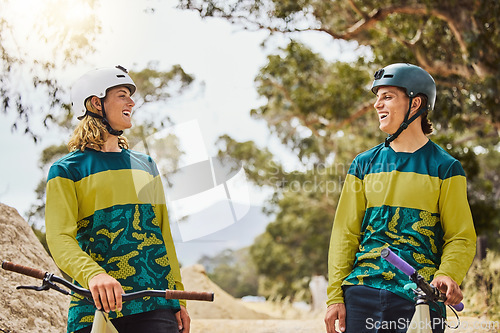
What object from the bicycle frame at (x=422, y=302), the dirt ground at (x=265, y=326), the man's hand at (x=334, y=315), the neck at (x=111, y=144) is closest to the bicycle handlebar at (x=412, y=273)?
the bicycle frame at (x=422, y=302)

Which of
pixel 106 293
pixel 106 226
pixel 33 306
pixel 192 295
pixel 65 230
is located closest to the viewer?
pixel 192 295

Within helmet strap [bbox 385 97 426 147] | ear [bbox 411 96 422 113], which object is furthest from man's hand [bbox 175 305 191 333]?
ear [bbox 411 96 422 113]

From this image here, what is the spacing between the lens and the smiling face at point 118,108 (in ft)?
10.7

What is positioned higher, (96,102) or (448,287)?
(96,102)

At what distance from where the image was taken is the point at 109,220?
2.98m

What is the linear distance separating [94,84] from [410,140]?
5.67 ft

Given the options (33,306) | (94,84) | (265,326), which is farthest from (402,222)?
(265,326)

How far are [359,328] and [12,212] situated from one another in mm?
4610

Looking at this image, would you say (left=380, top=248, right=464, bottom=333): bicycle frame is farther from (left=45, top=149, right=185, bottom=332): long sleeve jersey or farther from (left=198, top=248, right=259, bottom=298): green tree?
(left=198, top=248, right=259, bottom=298): green tree

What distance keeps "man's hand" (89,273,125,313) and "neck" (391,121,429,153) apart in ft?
5.39

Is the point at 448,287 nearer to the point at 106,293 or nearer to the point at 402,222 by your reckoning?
the point at 402,222

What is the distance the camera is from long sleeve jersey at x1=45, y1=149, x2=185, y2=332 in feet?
9.36

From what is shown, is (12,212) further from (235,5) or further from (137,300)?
(235,5)

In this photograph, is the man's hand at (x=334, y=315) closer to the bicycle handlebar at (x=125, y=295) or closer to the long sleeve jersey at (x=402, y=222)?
the long sleeve jersey at (x=402, y=222)
